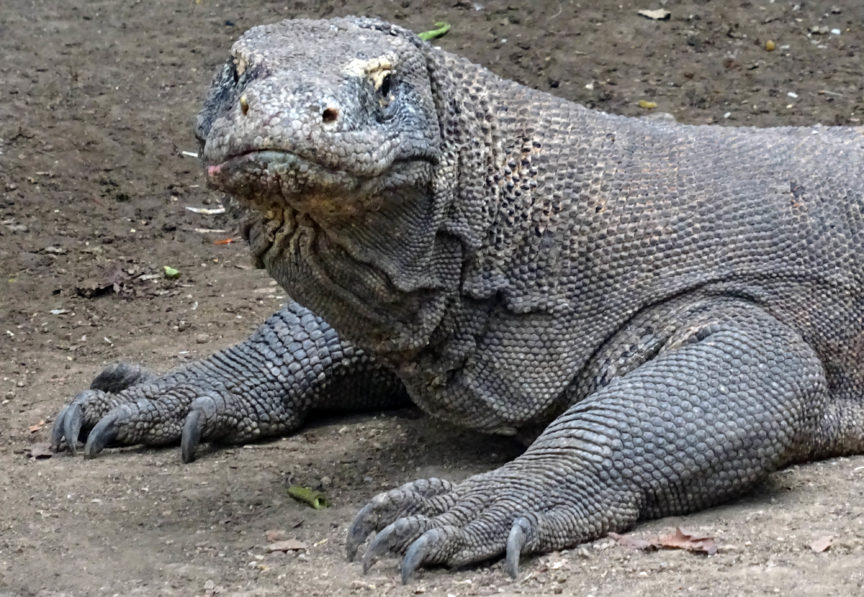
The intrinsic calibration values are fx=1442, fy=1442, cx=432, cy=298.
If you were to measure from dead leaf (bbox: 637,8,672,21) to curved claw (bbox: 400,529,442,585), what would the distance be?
25.8ft

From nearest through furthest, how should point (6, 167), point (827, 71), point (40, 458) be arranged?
point (40, 458) → point (6, 167) → point (827, 71)

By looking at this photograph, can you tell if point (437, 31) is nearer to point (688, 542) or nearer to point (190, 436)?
point (190, 436)

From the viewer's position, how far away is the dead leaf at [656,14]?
1134cm

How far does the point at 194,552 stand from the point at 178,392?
140 cm

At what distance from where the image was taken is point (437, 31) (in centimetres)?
1126

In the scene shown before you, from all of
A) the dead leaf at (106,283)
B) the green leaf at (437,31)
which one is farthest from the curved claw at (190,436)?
the green leaf at (437,31)

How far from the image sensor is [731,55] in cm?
1084

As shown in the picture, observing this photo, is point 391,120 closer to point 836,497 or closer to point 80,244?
point 836,497

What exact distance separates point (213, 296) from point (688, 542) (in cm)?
431

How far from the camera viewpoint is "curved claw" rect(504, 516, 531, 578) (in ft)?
13.8

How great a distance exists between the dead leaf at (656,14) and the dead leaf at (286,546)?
754cm

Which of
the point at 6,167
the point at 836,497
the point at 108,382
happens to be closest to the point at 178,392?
the point at 108,382

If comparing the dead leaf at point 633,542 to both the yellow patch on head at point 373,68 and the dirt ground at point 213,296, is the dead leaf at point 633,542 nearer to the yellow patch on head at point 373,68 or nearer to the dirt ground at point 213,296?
the dirt ground at point 213,296

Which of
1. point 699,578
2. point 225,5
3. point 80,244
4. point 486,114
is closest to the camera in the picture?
point 699,578
